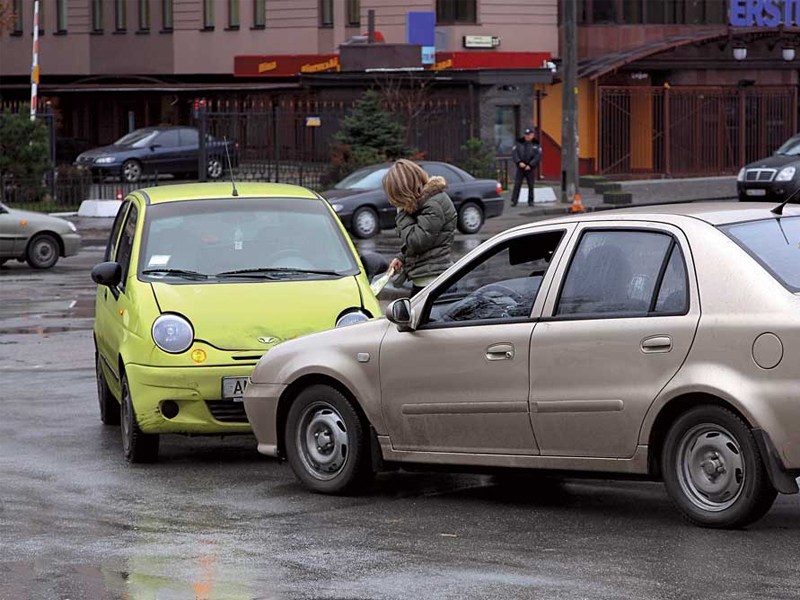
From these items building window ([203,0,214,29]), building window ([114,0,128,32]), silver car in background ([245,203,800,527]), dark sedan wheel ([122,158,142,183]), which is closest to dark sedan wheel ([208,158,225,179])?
dark sedan wheel ([122,158,142,183])

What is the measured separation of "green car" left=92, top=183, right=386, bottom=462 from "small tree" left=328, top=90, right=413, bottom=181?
2708 centimetres

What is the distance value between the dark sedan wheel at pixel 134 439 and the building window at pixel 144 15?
2035 inches

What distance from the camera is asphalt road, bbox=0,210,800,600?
22.0 feet

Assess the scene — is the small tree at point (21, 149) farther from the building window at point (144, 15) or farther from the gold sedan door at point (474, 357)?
the gold sedan door at point (474, 357)

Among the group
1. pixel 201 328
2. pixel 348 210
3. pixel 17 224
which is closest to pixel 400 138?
pixel 348 210

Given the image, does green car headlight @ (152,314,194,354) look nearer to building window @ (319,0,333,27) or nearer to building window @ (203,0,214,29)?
building window @ (319,0,333,27)

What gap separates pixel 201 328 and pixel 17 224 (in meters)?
16.1

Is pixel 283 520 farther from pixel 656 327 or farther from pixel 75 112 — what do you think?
pixel 75 112

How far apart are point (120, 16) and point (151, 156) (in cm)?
1594

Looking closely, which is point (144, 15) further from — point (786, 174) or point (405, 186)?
point (405, 186)

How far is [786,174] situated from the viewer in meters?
33.8

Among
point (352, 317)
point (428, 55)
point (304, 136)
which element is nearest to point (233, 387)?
point (352, 317)

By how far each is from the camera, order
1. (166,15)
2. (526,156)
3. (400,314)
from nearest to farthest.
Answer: (400,314), (526,156), (166,15)

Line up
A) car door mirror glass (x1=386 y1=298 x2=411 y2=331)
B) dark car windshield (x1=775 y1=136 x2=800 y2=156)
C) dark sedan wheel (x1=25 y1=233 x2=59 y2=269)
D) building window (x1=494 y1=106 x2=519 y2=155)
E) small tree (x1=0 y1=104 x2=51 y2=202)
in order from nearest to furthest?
car door mirror glass (x1=386 y1=298 x2=411 y2=331) < dark sedan wheel (x1=25 y1=233 x2=59 y2=269) < dark car windshield (x1=775 y1=136 x2=800 y2=156) < small tree (x1=0 y1=104 x2=51 y2=202) < building window (x1=494 y1=106 x2=519 y2=155)
